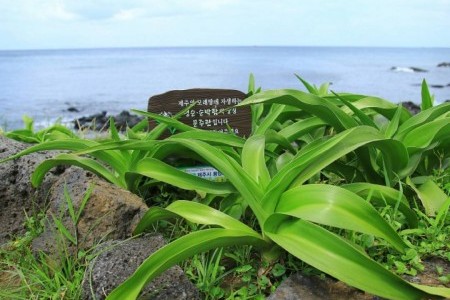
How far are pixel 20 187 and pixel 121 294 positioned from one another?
1.69 metres

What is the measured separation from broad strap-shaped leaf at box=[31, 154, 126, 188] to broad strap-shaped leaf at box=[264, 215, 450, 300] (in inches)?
52.5

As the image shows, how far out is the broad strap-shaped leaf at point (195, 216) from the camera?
7.30 ft

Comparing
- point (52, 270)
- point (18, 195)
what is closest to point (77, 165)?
point (18, 195)

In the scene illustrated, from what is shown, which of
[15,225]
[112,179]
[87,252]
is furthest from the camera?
[15,225]

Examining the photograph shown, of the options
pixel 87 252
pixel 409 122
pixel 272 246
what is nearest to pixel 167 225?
pixel 87 252

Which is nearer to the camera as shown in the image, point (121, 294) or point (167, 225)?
point (121, 294)

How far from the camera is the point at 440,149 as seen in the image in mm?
3072

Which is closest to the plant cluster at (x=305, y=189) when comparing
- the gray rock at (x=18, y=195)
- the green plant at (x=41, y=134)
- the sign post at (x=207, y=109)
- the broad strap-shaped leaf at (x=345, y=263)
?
the broad strap-shaped leaf at (x=345, y=263)

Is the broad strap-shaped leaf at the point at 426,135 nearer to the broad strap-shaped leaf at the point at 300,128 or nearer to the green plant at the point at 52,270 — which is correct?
the broad strap-shaped leaf at the point at 300,128

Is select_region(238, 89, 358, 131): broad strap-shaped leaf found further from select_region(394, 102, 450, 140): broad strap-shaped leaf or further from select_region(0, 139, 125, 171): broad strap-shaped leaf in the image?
select_region(0, 139, 125, 171): broad strap-shaped leaf

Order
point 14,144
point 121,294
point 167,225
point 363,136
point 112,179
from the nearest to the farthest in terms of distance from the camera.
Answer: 1. point 121,294
2. point 363,136
3. point 167,225
4. point 112,179
5. point 14,144

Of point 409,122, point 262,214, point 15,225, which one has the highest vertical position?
point 409,122

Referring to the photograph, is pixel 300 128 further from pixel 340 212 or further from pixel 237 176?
pixel 340 212

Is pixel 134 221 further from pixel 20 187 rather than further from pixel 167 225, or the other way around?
pixel 20 187
